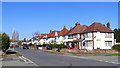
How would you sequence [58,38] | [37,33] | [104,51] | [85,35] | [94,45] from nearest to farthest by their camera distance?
1. [104,51]
2. [94,45]
3. [85,35]
4. [58,38]
5. [37,33]

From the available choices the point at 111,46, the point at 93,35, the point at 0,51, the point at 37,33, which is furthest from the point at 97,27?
the point at 37,33

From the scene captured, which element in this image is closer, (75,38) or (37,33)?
(75,38)

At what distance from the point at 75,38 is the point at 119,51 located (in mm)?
22256

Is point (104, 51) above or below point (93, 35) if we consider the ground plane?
below

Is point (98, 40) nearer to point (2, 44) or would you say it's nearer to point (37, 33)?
point (2, 44)

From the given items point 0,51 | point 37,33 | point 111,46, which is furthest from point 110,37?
point 37,33

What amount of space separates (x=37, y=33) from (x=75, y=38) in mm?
50403

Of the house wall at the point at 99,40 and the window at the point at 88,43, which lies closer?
the house wall at the point at 99,40

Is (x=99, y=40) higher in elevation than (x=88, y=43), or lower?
higher

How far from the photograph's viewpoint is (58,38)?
262ft

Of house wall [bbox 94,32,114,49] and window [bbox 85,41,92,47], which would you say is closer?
house wall [bbox 94,32,114,49]

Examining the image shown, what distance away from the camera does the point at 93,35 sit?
4969cm

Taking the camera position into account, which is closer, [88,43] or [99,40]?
[99,40]

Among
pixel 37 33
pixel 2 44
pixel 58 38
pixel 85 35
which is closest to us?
pixel 2 44
